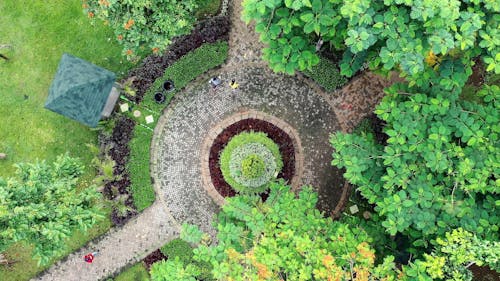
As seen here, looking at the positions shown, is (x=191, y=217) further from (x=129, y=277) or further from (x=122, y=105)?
(x=122, y=105)

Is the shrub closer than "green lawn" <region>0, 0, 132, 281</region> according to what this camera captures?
Yes

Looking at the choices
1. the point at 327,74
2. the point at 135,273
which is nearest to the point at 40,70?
the point at 135,273

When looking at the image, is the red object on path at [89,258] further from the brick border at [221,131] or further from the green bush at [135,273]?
the brick border at [221,131]

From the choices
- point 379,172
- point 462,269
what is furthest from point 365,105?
point 462,269

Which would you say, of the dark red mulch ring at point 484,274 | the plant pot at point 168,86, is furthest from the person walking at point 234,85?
the dark red mulch ring at point 484,274

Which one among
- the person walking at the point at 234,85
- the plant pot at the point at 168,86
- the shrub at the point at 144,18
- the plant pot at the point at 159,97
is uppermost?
the shrub at the point at 144,18

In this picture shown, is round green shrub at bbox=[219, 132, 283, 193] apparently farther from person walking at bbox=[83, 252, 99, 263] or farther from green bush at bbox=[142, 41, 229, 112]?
person walking at bbox=[83, 252, 99, 263]

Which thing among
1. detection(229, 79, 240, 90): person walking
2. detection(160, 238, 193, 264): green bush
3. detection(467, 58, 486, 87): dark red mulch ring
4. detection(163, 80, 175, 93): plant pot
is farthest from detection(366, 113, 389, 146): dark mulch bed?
detection(160, 238, 193, 264): green bush
